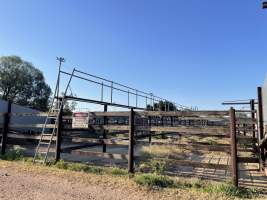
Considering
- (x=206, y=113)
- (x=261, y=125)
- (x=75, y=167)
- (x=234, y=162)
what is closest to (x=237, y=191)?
(x=234, y=162)

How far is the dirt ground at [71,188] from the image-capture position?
5.19 meters

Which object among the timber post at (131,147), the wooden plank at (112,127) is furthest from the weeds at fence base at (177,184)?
the wooden plank at (112,127)

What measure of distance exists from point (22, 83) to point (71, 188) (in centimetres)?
4955

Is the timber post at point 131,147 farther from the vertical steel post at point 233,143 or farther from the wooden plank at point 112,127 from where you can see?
the vertical steel post at point 233,143

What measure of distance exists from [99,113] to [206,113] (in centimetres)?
342

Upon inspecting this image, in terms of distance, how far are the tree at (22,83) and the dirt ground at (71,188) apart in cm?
4325

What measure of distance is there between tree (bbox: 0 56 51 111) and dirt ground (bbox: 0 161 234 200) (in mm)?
43254

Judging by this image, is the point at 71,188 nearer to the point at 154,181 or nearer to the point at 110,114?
the point at 154,181

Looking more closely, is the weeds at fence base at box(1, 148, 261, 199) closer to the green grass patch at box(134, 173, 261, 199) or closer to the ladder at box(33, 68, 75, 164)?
the green grass patch at box(134, 173, 261, 199)

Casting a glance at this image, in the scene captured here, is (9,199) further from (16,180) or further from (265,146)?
(265,146)

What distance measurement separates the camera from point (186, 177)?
22.1 ft

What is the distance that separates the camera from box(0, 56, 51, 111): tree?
4931 centimetres

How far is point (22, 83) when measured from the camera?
167ft

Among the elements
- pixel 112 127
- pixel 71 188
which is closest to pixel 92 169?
pixel 112 127
